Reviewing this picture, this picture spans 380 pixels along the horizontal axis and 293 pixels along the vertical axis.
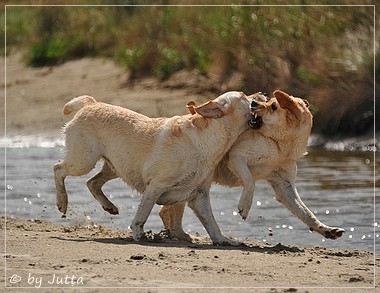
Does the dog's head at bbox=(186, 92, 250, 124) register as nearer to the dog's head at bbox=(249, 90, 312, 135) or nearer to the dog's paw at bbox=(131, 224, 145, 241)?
the dog's head at bbox=(249, 90, 312, 135)

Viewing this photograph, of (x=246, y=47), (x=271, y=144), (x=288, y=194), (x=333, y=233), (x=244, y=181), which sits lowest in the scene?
(x=246, y=47)

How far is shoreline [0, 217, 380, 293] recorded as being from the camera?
859 centimetres

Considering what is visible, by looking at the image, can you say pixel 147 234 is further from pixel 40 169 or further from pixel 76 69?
pixel 76 69

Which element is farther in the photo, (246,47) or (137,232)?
(246,47)

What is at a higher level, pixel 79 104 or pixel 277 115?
pixel 277 115

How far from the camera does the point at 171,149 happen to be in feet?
35.4

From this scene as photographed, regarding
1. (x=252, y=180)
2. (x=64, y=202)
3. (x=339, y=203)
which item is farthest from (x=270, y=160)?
(x=339, y=203)

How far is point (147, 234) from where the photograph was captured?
11.2 meters

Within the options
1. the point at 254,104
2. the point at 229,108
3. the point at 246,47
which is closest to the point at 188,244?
the point at 229,108

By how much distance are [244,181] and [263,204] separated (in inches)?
134

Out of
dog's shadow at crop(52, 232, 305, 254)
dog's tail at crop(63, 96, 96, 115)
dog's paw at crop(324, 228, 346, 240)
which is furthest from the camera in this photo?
dog's tail at crop(63, 96, 96, 115)

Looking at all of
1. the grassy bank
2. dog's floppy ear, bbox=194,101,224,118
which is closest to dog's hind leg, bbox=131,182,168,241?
dog's floppy ear, bbox=194,101,224,118

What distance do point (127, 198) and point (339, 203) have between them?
249cm

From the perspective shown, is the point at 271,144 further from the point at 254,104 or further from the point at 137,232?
the point at 137,232
